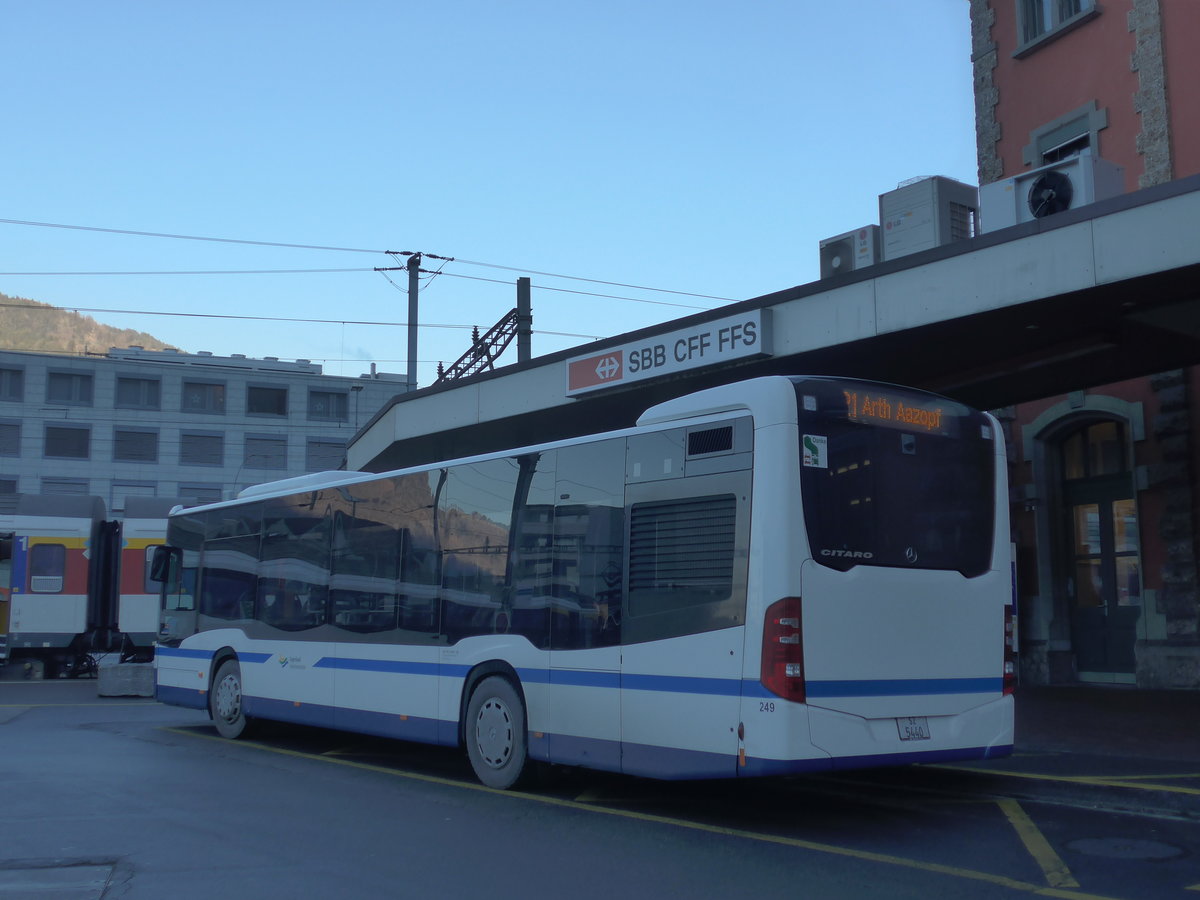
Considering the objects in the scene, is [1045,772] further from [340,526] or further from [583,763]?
[340,526]

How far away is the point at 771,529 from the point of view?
26.3 feet

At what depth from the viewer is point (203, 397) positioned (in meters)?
71.9

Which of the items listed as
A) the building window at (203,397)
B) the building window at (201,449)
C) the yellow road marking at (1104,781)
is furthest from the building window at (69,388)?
the yellow road marking at (1104,781)

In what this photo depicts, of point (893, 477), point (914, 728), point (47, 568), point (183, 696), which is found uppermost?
point (893, 477)

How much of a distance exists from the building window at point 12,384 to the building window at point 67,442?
7.87ft

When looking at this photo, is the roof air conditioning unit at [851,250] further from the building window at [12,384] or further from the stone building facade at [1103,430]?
the building window at [12,384]

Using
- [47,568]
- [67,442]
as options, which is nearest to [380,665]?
[47,568]

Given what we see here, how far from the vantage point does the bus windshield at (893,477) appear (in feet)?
27.2

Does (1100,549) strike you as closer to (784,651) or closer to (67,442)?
(784,651)

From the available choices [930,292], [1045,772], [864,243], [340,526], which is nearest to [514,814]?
[1045,772]

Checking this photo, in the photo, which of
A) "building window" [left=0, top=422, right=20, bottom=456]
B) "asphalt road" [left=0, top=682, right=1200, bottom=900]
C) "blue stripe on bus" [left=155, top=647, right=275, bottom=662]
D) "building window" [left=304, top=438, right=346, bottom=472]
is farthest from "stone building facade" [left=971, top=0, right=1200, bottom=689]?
"building window" [left=0, top=422, right=20, bottom=456]

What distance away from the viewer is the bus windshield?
326 inches

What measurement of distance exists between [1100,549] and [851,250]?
6.36m

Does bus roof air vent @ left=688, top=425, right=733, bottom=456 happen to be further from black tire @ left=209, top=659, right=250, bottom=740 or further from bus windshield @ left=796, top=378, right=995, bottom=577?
black tire @ left=209, top=659, right=250, bottom=740
